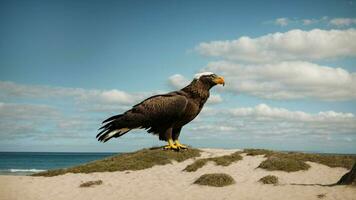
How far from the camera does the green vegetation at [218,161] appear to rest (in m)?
23.4

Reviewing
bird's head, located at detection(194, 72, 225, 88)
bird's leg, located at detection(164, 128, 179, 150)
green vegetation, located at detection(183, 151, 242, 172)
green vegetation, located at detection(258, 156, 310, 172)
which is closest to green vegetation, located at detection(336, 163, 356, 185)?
green vegetation, located at detection(258, 156, 310, 172)

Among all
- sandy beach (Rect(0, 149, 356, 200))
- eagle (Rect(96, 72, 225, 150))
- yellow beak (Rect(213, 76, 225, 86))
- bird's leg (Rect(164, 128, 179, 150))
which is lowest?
sandy beach (Rect(0, 149, 356, 200))

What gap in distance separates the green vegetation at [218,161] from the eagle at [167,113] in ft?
11.0

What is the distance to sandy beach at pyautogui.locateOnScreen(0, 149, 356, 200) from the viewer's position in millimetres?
17094

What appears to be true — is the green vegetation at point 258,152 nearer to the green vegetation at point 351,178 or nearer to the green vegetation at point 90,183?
the green vegetation at point 351,178

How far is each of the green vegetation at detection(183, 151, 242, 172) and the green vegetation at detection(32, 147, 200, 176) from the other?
167cm

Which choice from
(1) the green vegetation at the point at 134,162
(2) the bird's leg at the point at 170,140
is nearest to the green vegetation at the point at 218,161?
(1) the green vegetation at the point at 134,162

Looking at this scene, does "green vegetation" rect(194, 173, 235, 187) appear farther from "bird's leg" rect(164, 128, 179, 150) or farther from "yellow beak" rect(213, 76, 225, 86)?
"yellow beak" rect(213, 76, 225, 86)

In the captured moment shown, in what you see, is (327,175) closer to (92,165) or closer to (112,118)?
(112,118)

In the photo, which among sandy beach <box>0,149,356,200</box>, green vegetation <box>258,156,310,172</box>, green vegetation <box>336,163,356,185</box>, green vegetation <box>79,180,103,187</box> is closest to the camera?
green vegetation <box>336,163,356,185</box>

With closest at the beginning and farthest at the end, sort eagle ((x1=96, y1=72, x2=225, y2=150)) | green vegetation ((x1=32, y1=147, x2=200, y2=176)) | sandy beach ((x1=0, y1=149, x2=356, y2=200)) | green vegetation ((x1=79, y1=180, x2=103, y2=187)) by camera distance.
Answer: sandy beach ((x1=0, y1=149, x2=356, y2=200))
eagle ((x1=96, y1=72, x2=225, y2=150))
green vegetation ((x1=79, y1=180, x2=103, y2=187))
green vegetation ((x1=32, y1=147, x2=200, y2=176))

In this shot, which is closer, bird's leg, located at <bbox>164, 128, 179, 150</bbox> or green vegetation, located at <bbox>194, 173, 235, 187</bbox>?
green vegetation, located at <bbox>194, 173, 235, 187</bbox>

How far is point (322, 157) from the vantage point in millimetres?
26078

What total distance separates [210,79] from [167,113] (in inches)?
106
